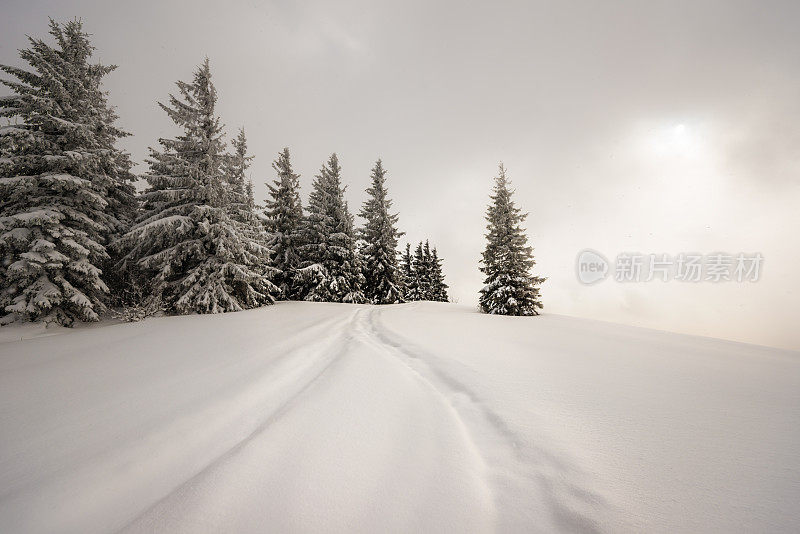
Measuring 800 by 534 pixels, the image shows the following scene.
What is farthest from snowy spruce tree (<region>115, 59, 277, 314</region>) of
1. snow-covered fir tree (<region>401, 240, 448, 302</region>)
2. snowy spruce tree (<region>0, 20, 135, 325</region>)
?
snow-covered fir tree (<region>401, 240, 448, 302</region>)

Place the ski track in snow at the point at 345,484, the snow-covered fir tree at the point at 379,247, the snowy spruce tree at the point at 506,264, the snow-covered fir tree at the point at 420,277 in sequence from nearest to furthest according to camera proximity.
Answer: the ski track in snow at the point at 345,484 → the snowy spruce tree at the point at 506,264 → the snow-covered fir tree at the point at 379,247 → the snow-covered fir tree at the point at 420,277

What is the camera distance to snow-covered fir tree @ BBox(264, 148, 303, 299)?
64.2 feet

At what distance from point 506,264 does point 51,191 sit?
18.6 meters

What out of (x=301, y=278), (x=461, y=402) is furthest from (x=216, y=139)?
(x=461, y=402)

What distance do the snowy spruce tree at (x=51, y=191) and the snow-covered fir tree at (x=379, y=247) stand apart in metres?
15.3

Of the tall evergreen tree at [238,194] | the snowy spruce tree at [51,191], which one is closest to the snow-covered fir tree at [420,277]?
the tall evergreen tree at [238,194]

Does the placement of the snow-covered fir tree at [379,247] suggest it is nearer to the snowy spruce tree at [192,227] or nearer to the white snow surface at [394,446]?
the snowy spruce tree at [192,227]

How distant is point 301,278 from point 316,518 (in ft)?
Result: 59.9

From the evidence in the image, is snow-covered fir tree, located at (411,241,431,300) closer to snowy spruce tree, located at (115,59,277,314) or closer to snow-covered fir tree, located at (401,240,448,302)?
snow-covered fir tree, located at (401,240,448,302)

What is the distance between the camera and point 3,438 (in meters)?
2.10

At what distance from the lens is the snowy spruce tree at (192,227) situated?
976 cm

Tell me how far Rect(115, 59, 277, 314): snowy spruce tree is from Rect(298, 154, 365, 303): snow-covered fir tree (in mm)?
7314

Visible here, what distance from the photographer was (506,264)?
15.7 meters

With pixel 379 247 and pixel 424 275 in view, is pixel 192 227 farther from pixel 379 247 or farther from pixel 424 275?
pixel 424 275
